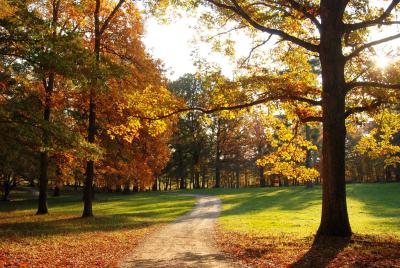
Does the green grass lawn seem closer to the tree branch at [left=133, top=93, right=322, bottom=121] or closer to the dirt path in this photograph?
the dirt path

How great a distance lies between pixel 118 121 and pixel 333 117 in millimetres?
14805

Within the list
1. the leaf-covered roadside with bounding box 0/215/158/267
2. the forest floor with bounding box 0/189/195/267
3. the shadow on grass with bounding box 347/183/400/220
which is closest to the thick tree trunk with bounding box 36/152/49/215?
the forest floor with bounding box 0/189/195/267

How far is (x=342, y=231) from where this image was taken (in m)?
12.4

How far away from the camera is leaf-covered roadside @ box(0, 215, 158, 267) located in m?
10.4

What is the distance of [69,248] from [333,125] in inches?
367

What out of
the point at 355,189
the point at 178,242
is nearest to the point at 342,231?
the point at 178,242

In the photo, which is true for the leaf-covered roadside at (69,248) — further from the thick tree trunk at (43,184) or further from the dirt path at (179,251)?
the thick tree trunk at (43,184)

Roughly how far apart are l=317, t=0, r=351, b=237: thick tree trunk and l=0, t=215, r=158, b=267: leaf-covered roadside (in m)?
6.52

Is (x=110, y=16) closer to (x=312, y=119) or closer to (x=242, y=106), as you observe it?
(x=242, y=106)

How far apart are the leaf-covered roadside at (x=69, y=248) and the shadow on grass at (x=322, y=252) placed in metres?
4.95

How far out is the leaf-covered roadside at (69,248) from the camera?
10352 mm

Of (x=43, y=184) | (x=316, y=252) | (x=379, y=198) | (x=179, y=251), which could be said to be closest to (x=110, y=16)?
(x=43, y=184)

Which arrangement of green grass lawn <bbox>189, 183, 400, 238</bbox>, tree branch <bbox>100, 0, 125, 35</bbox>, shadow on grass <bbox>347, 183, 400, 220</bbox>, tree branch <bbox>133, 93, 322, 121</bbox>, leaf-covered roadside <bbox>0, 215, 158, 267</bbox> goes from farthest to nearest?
shadow on grass <bbox>347, 183, 400, 220</bbox> → tree branch <bbox>100, 0, 125, 35</bbox> → green grass lawn <bbox>189, 183, 400, 238</bbox> → tree branch <bbox>133, 93, 322, 121</bbox> → leaf-covered roadside <bbox>0, 215, 158, 267</bbox>

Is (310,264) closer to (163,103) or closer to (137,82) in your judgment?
(163,103)
